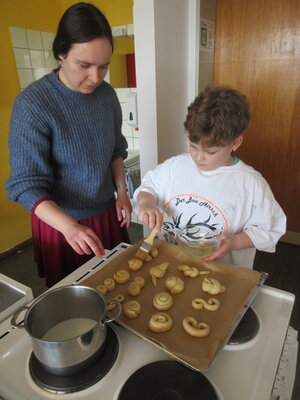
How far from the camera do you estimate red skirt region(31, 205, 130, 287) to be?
1096 millimetres

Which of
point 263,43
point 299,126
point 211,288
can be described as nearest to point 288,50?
point 263,43

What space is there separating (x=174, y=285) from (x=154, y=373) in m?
0.23

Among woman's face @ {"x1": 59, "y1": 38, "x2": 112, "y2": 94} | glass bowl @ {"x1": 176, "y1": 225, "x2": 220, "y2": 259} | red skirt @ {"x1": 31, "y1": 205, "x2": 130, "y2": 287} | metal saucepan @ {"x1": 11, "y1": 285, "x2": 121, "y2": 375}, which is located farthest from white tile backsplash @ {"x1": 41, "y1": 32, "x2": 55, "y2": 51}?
metal saucepan @ {"x1": 11, "y1": 285, "x2": 121, "y2": 375}

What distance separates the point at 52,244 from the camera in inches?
43.3

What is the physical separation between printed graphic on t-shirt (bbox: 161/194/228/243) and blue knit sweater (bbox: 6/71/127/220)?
10.3 inches

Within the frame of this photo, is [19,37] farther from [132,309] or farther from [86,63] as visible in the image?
[132,309]

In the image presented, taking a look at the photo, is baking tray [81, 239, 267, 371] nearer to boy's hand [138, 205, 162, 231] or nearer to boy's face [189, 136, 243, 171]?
boy's hand [138, 205, 162, 231]

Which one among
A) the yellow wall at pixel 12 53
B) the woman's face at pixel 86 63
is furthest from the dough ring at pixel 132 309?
the yellow wall at pixel 12 53

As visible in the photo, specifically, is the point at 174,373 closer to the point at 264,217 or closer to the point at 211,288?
the point at 211,288

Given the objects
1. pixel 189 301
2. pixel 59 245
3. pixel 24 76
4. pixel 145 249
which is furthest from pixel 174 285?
pixel 24 76

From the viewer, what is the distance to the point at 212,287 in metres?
0.75

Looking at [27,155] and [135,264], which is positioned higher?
[27,155]

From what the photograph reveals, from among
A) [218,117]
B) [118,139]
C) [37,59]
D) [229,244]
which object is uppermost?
[37,59]

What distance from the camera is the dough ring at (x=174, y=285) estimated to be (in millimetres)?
757
